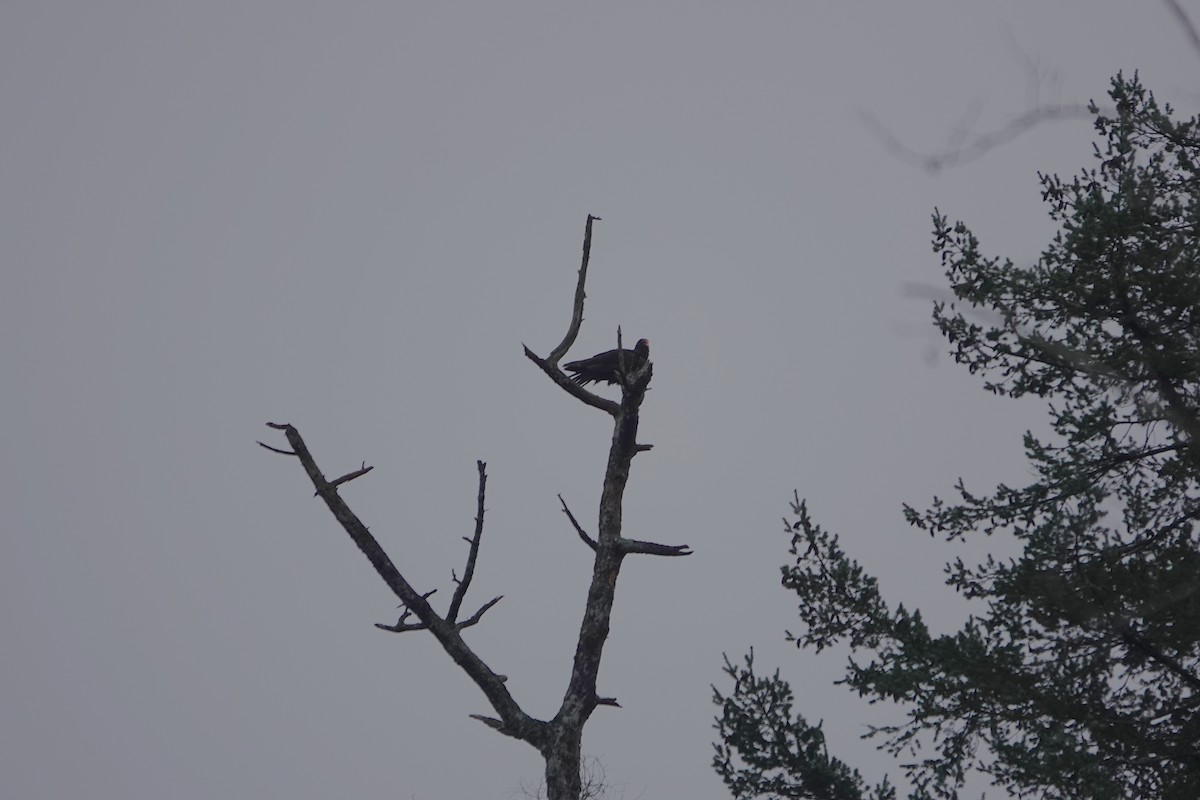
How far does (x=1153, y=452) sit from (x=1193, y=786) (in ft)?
9.20

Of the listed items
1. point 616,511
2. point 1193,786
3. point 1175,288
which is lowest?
point 1193,786

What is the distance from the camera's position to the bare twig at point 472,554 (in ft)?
20.0

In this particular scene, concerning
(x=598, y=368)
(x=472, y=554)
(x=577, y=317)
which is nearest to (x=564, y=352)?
(x=577, y=317)

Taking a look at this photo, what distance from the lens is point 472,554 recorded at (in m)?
6.12

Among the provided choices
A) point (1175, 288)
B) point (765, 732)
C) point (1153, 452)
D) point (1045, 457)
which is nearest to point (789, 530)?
point (765, 732)

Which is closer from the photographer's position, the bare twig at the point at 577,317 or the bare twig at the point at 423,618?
the bare twig at the point at 423,618

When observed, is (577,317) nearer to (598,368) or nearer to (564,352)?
(564,352)

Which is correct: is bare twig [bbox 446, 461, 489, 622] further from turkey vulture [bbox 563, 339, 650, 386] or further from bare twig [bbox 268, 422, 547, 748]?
turkey vulture [bbox 563, 339, 650, 386]

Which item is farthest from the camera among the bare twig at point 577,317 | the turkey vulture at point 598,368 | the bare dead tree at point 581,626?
the turkey vulture at point 598,368

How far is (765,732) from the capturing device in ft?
28.1

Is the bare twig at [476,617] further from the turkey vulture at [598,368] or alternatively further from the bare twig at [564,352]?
the turkey vulture at [598,368]

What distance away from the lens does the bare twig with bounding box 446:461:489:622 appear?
609 cm

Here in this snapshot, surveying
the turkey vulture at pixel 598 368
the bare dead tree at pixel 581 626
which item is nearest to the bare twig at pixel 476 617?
the bare dead tree at pixel 581 626

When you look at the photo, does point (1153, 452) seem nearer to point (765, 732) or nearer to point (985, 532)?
point (985, 532)
